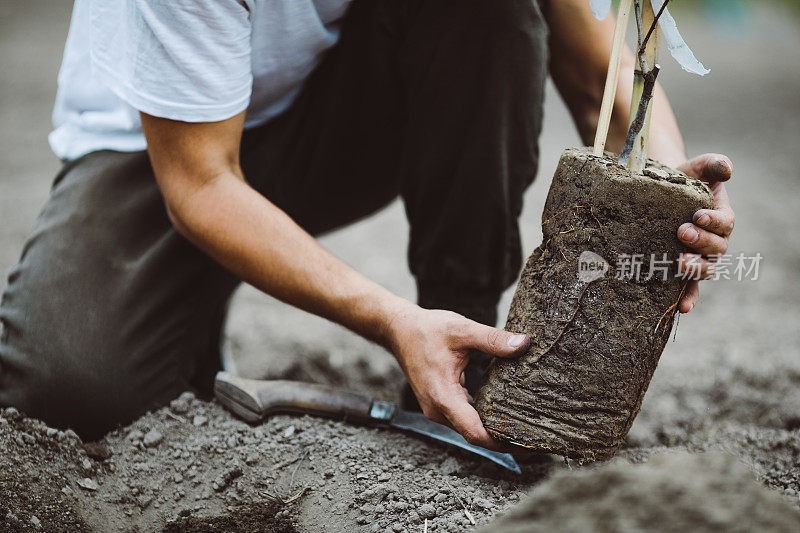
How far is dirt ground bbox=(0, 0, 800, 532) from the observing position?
46.9 inches

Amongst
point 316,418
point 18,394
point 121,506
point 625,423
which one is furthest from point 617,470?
point 18,394

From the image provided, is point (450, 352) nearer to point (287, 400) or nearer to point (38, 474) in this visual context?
point (287, 400)

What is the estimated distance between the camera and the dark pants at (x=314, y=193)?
1.49m

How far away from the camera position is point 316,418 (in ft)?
4.80

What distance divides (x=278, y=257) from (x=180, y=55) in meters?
0.44

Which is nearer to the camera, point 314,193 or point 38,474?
point 38,474

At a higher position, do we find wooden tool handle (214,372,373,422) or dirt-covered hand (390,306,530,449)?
dirt-covered hand (390,306,530,449)

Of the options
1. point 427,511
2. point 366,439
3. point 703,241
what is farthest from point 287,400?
point 703,241

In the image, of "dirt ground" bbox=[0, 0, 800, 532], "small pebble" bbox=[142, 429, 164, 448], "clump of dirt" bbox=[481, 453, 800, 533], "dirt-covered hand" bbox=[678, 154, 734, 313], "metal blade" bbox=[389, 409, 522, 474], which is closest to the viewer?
"clump of dirt" bbox=[481, 453, 800, 533]

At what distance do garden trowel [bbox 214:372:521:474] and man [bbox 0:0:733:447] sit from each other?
18 centimetres

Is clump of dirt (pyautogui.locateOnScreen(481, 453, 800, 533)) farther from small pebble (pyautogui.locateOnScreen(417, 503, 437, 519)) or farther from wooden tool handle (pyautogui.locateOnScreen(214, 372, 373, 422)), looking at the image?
wooden tool handle (pyautogui.locateOnScreen(214, 372, 373, 422))

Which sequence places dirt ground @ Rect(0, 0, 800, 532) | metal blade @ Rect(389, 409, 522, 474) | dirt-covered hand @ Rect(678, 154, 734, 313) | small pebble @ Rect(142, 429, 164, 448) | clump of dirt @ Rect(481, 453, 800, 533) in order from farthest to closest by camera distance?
1. small pebble @ Rect(142, 429, 164, 448)
2. metal blade @ Rect(389, 409, 522, 474)
3. dirt ground @ Rect(0, 0, 800, 532)
4. dirt-covered hand @ Rect(678, 154, 734, 313)
5. clump of dirt @ Rect(481, 453, 800, 533)

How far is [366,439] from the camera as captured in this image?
139 centimetres

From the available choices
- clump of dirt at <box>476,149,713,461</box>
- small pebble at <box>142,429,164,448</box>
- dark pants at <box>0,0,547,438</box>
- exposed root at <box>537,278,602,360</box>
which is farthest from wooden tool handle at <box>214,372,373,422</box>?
exposed root at <box>537,278,602,360</box>
